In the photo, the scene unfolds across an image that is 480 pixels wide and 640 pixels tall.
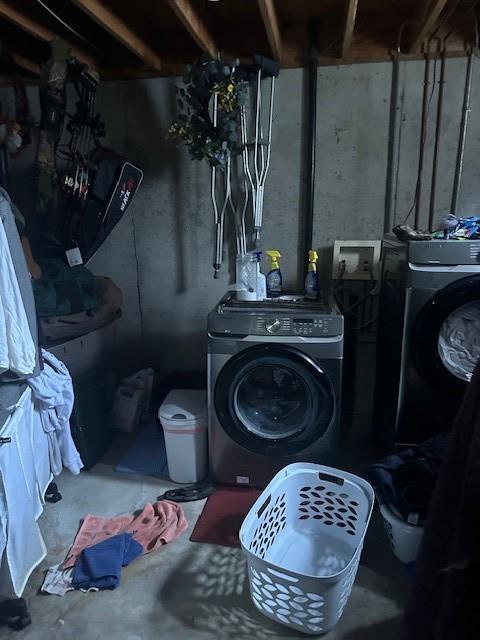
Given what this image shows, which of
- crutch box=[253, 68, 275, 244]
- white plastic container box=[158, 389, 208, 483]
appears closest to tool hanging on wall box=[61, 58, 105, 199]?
crutch box=[253, 68, 275, 244]

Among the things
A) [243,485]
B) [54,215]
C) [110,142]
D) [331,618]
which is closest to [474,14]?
[110,142]

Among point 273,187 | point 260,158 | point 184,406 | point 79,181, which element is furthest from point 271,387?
point 79,181

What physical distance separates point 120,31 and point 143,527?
2324mm

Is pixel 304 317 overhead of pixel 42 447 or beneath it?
overhead

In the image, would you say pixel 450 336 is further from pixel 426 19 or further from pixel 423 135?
pixel 426 19

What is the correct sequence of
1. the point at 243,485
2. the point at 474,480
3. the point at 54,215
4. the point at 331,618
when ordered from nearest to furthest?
the point at 474,480 → the point at 331,618 → the point at 243,485 → the point at 54,215

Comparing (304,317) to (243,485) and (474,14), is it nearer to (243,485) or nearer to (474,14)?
(243,485)

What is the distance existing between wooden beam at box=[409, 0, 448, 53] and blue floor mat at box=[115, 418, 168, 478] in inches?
98.8

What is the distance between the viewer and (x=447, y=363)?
1856mm

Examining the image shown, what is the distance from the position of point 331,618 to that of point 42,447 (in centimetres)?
123

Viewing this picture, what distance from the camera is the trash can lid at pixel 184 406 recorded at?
210 centimetres

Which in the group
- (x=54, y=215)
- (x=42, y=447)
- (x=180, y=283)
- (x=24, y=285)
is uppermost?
(x=54, y=215)

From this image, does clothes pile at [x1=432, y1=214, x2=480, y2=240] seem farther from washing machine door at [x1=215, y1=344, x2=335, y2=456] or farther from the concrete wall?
washing machine door at [x1=215, y1=344, x2=335, y2=456]

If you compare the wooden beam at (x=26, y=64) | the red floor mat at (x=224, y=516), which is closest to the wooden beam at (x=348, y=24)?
the wooden beam at (x=26, y=64)
